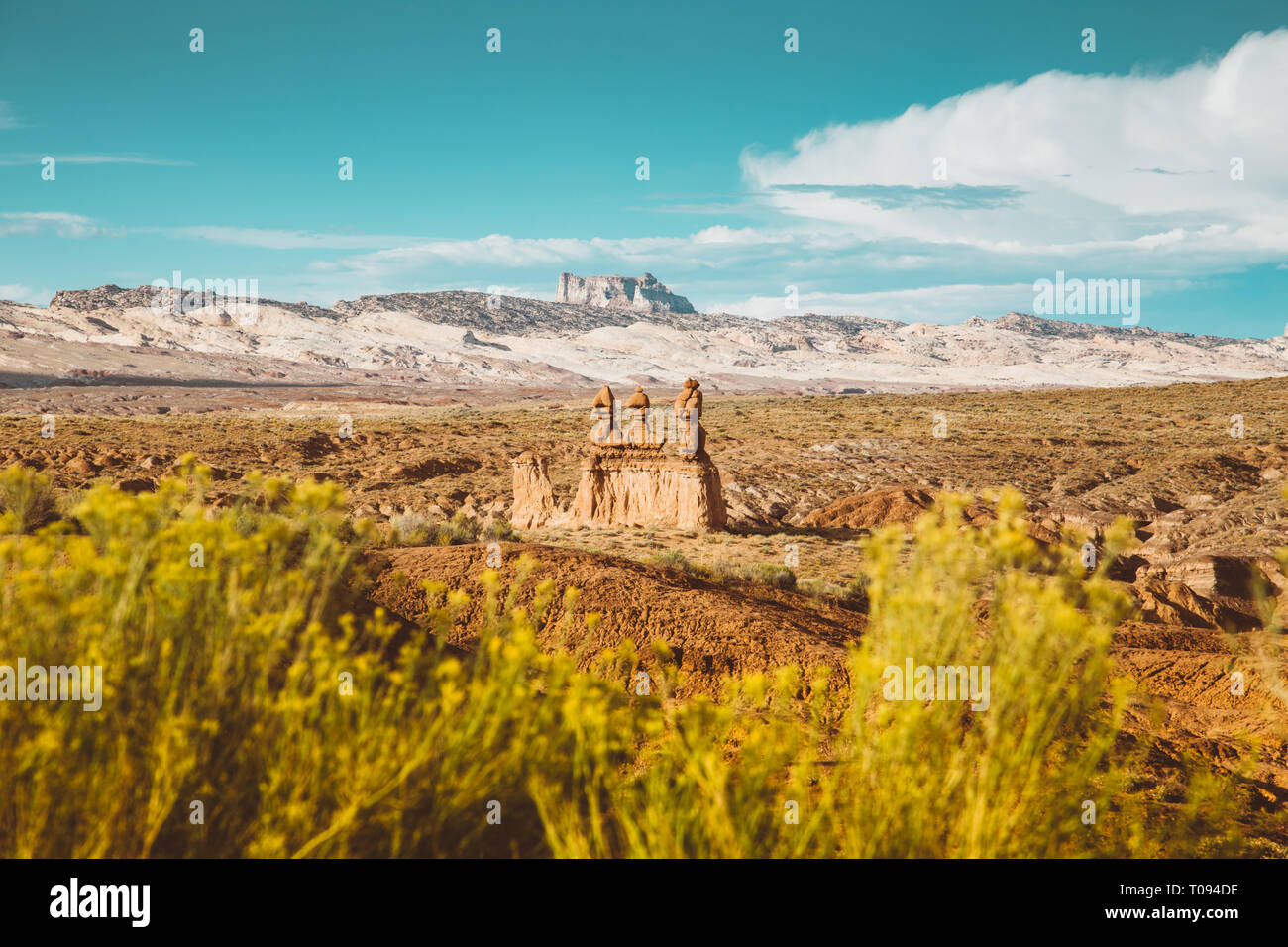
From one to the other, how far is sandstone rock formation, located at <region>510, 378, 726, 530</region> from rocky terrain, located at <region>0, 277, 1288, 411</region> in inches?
2453

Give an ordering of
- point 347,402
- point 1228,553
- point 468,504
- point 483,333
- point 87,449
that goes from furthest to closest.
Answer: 1. point 483,333
2. point 347,402
3. point 87,449
4. point 468,504
5. point 1228,553

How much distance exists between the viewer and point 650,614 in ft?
27.1

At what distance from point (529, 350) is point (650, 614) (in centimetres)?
13997

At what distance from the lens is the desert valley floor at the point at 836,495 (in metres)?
7.91

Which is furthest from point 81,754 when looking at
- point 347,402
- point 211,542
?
point 347,402

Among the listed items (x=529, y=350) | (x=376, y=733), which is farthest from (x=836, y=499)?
(x=529, y=350)

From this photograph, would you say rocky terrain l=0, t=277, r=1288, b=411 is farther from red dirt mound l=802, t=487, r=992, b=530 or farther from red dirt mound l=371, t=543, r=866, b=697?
red dirt mound l=371, t=543, r=866, b=697

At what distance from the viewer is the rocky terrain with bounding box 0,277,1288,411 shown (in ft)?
319

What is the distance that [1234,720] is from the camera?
7117 millimetres

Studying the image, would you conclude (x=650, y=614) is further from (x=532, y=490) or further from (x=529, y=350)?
(x=529, y=350)

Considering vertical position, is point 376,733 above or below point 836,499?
above

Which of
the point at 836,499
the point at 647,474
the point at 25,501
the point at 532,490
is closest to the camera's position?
the point at 25,501
